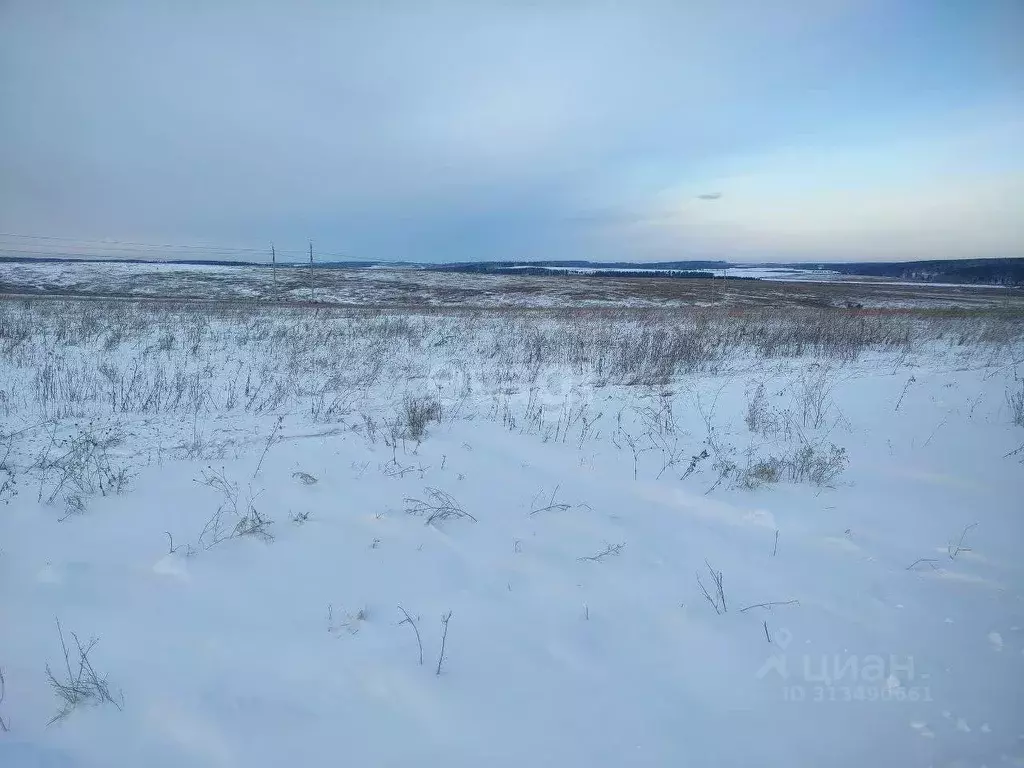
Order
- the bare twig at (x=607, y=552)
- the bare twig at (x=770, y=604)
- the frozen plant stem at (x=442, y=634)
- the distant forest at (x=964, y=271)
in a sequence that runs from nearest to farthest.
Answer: the frozen plant stem at (x=442, y=634), the bare twig at (x=770, y=604), the bare twig at (x=607, y=552), the distant forest at (x=964, y=271)

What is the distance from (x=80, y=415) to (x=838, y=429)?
8.83 m

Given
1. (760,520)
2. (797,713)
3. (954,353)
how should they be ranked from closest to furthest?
(797,713)
(760,520)
(954,353)

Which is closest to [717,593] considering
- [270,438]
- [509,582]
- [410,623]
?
[509,582]

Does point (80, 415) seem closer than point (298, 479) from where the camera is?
No

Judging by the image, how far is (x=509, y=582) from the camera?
3.00 meters

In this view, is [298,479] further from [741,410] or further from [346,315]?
[346,315]

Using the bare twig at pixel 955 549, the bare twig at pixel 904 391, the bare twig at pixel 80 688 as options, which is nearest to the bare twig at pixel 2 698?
the bare twig at pixel 80 688

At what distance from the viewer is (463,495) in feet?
13.3

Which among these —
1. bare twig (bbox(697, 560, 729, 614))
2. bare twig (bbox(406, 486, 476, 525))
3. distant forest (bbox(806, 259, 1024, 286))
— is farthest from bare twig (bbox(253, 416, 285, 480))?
distant forest (bbox(806, 259, 1024, 286))

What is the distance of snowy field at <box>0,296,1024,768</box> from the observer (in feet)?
6.89

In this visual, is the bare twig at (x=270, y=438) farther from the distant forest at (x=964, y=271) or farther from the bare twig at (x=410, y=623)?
the distant forest at (x=964, y=271)

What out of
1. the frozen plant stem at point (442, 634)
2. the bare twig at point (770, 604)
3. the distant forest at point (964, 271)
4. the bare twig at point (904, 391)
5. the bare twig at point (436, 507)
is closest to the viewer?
the frozen plant stem at point (442, 634)

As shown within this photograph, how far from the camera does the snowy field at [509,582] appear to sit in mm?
2102

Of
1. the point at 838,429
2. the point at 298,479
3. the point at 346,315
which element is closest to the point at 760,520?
the point at 838,429
